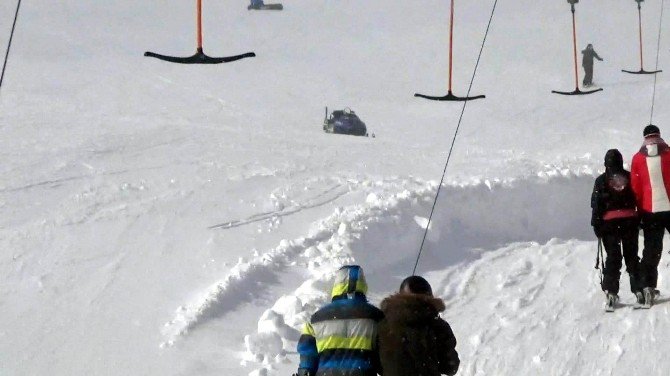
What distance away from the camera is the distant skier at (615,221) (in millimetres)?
8367

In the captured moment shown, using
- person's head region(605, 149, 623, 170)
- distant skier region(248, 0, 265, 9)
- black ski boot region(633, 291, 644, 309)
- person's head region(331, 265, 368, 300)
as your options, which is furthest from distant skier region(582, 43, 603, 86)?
person's head region(331, 265, 368, 300)

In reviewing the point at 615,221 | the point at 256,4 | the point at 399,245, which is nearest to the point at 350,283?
the point at 615,221

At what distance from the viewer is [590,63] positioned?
103 feet

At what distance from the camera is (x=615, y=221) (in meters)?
8.48

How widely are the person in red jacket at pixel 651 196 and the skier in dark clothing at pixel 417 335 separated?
4.06m

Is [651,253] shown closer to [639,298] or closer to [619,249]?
[619,249]

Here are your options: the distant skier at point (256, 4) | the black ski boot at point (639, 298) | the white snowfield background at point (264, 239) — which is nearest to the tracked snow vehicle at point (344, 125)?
the white snowfield background at point (264, 239)

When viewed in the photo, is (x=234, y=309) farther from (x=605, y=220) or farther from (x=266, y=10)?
(x=266, y=10)

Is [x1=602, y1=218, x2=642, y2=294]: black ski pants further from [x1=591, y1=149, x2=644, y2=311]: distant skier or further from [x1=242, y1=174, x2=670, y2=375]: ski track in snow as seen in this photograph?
[x1=242, y1=174, x2=670, y2=375]: ski track in snow

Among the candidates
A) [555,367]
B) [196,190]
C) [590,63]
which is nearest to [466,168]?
[196,190]

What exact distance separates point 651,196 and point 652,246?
0.41 metres

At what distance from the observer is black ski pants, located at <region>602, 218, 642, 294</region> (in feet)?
27.8

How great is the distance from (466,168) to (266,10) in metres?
37.9

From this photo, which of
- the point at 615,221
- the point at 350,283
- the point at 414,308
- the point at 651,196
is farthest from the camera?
the point at 615,221
